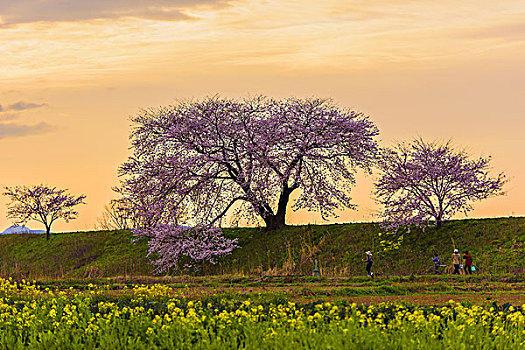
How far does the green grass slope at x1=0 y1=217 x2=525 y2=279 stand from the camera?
29.6 m

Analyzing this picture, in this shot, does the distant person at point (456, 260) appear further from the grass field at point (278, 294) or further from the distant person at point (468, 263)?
the grass field at point (278, 294)

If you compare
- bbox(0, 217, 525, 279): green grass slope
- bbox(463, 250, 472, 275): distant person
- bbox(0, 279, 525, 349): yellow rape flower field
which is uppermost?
bbox(0, 217, 525, 279): green grass slope

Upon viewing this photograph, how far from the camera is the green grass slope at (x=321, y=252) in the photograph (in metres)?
29.6

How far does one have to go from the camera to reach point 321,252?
33219 millimetres

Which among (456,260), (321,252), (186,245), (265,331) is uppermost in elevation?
(186,245)

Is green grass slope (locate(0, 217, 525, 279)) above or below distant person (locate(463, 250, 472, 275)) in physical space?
above

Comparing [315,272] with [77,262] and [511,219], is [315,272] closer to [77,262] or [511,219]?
[511,219]

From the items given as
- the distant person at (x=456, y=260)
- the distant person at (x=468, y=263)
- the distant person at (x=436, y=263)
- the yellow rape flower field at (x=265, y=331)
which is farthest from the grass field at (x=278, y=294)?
the distant person at (x=456, y=260)

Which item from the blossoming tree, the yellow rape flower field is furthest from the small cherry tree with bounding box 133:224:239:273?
the yellow rape flower field

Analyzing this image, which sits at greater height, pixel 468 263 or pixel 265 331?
pixel 468 263

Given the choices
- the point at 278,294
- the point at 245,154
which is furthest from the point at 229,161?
the point at 278,294

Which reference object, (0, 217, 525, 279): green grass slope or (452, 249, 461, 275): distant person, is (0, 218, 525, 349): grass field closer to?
(0, 217, 525, 279): green grass slope

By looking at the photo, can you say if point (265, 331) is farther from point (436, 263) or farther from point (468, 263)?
point (436, 263)

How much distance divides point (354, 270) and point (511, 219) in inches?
331
